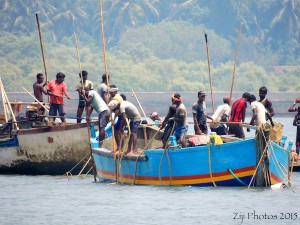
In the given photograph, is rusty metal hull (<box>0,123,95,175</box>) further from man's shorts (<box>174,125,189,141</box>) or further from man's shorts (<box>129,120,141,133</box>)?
man's shorts (<box>174,125,189,141</box>)

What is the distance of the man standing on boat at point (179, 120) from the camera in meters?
24.3

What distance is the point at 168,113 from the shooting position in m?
24.6

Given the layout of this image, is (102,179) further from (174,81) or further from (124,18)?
(124,18)

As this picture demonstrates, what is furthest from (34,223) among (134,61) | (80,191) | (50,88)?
(134,61)

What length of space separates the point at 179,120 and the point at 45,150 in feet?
16.9

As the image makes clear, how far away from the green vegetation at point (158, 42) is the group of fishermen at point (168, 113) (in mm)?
59055

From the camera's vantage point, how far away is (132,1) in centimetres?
11319

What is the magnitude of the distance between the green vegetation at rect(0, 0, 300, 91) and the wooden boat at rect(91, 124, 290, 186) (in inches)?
2480

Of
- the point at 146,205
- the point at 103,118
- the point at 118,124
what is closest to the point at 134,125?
the point at 118,124

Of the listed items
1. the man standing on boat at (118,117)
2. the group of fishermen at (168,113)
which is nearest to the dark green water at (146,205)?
the man standing on boat at (118,117)

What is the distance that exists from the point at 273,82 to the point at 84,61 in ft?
50.7

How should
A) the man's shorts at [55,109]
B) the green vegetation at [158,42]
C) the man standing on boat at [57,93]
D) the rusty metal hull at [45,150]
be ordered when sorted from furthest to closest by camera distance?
1. the green vegetation at [158,42]
2. the man's shorts at [55,109]
3. the man standing on boat at [57,93]
4. the rusty metal hull at [45,150]

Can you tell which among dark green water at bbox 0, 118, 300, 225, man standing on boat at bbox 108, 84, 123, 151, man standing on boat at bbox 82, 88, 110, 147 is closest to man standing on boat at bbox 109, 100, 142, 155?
man standing on boat at bbox 108, 84, 123, 151

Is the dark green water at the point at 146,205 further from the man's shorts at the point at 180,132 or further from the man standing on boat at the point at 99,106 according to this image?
the man standing on boat at the point at 99,106
